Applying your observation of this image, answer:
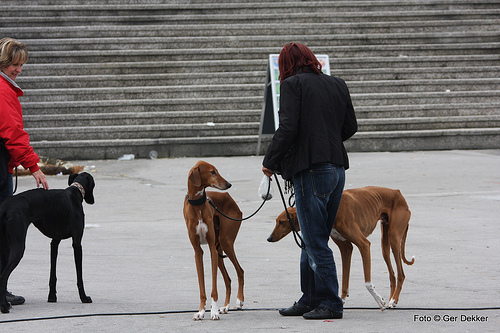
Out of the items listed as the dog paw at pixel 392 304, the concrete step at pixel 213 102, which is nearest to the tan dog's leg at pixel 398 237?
the dog paw at pixel 392 304

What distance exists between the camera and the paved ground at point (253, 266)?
473 cm

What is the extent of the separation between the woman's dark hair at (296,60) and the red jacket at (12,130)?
6.64 feet

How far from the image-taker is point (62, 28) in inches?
679

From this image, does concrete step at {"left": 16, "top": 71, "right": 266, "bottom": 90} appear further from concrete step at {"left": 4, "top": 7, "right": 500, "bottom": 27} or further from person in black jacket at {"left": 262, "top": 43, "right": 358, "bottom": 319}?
person in black jacket at {"left": 262, "top": 43, "right": 358, "bottom": 319}

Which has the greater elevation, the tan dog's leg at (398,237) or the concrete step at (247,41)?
the concrete step at (247,41)

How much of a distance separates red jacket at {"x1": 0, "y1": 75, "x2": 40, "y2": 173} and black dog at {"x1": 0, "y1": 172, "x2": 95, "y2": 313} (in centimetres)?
31

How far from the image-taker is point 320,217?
4.77m

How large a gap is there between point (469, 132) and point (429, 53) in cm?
280

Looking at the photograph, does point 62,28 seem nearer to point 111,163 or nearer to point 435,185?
point 111,163

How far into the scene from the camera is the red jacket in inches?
208

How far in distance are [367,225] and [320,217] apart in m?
0.60

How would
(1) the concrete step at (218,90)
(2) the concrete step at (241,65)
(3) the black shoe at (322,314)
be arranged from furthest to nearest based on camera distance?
1. (2) the concrete step at (241,65)
2. (1) the concrete step at (218,90)
3. (3) the black shoe at (322,314)

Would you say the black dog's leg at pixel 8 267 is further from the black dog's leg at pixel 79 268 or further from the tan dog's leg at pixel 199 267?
the tan dog's leg at pixel 199 267

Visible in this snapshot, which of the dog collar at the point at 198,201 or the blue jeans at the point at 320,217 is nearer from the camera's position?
the blue jeans at the point at 320,217
